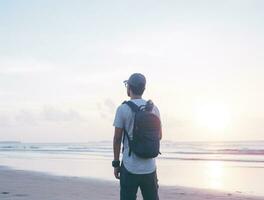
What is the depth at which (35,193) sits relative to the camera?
433 inches

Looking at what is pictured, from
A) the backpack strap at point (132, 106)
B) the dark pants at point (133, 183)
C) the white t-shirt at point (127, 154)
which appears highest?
the backpack strap at point (132, 106)

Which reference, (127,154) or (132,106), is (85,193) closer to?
(127,154)

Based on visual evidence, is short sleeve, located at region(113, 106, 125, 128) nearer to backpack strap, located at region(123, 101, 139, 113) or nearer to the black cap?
backpack strap, located at region(123, 101, 139, 113)

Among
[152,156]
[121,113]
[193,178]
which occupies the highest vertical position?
[121,113]

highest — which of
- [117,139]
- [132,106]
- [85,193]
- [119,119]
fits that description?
[132,106]

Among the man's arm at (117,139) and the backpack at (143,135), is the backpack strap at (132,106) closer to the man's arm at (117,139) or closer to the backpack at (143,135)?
the backpack at (143,135)

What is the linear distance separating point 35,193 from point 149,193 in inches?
260

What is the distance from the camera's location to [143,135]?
484cm

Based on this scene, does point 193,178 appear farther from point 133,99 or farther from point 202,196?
point 133,99

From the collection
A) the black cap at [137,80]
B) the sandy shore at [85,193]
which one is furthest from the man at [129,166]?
the sandy shore at [85,193]

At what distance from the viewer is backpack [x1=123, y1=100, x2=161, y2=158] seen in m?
4.82

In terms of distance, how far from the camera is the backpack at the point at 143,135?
4.82 meters

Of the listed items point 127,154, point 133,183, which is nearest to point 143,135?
point 127,154

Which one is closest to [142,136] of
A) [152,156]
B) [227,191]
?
[152,156]
